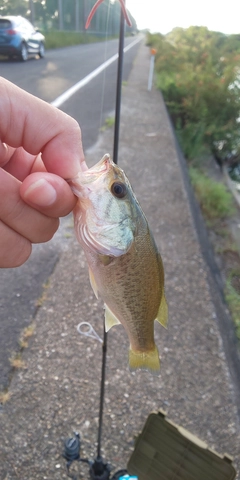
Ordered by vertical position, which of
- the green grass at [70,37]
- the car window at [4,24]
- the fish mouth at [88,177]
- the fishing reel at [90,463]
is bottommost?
the fishing reel at [90,463]

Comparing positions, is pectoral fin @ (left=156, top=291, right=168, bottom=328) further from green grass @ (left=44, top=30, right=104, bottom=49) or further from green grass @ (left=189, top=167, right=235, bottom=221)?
green grass @ (left=189, top=167, right=235, bottom=221)

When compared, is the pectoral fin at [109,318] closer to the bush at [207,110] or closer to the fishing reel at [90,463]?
the fishing reel at [90,463]

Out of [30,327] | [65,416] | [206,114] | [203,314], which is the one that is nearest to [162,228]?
A: [203,314]

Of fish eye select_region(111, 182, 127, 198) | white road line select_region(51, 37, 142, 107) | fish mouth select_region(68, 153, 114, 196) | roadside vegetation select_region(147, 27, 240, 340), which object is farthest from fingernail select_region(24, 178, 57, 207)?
white road line select_region(51, 37, 142, 107)

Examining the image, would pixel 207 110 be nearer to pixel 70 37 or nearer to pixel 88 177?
pixel 70 37

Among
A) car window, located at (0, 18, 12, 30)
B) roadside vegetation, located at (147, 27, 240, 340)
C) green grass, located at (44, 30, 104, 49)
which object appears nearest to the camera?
car window, located at (0, 18, 12, 30)

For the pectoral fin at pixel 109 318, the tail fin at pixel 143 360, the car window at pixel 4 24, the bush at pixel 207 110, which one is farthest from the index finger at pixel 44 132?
the bush at pixel 207 110

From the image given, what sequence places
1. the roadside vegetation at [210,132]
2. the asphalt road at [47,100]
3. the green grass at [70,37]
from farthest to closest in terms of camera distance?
the roadside vegetation at [210,132]
the green grass at [70,37]
the asphalt road at [47,100]
